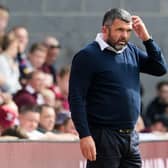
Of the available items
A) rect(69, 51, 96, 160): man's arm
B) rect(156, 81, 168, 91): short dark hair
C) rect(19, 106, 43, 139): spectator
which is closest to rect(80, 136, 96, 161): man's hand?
rect(69, 51, 96, 160): man's arm

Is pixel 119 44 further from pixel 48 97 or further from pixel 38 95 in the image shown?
pixel 48 97

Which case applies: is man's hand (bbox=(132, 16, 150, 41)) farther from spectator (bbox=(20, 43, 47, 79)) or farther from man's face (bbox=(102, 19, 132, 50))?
spectator (bbox=(20, 43, 47, 79))

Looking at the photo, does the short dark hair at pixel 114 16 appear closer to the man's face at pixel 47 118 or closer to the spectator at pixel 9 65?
the man's face at pixel 47 118

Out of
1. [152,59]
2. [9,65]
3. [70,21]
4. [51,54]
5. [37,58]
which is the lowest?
[152,59]

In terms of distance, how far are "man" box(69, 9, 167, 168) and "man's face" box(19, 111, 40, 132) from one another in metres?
3.24

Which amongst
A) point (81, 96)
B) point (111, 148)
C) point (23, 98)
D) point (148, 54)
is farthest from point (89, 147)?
point (23, 98)

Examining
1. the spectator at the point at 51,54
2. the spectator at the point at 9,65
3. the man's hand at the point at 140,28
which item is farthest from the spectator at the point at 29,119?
the man's hand at the point at 140,28

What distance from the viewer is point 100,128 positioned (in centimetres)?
699

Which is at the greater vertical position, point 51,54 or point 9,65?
point 51,54

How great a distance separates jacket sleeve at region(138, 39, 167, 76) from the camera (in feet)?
23.8

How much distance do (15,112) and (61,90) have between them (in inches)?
108

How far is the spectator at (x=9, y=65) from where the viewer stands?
11.4 meters

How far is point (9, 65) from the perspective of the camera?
1149 centimetres

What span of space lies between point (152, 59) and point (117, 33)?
0.48 meters
